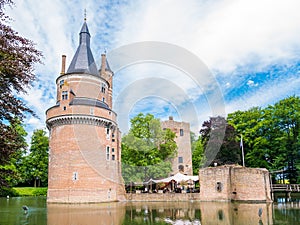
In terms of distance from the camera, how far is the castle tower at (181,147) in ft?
148

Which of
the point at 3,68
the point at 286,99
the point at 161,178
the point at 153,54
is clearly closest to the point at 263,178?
the point at 161,178

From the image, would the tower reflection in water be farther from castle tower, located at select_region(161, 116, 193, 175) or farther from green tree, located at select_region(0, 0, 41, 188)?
castle tower, located at select_region(161, 116, 193, 175)

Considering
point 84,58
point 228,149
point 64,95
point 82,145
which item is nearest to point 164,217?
point 82,145

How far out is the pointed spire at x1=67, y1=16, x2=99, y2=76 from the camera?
33906 millimetres

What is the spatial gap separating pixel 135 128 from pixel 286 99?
2039 centimetres

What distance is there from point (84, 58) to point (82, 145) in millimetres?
11696

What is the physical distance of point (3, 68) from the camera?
840 centimetres

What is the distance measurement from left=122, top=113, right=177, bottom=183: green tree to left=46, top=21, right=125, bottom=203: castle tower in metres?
1.90

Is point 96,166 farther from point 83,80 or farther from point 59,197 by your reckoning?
point 83,80

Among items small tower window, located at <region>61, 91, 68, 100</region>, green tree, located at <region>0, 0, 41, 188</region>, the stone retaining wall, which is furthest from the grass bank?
green tree, located at <region>0, 0, 41, 188</region>

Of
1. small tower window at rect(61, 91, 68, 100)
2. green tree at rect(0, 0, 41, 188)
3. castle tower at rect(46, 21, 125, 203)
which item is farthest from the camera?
small tower window at rect(61, 91, 68, 100)

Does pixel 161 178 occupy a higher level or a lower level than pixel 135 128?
lower

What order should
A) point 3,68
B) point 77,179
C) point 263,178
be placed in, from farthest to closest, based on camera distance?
point 77,179
point 263,178
point 3,68

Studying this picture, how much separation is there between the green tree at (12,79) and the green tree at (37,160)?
43.3m
